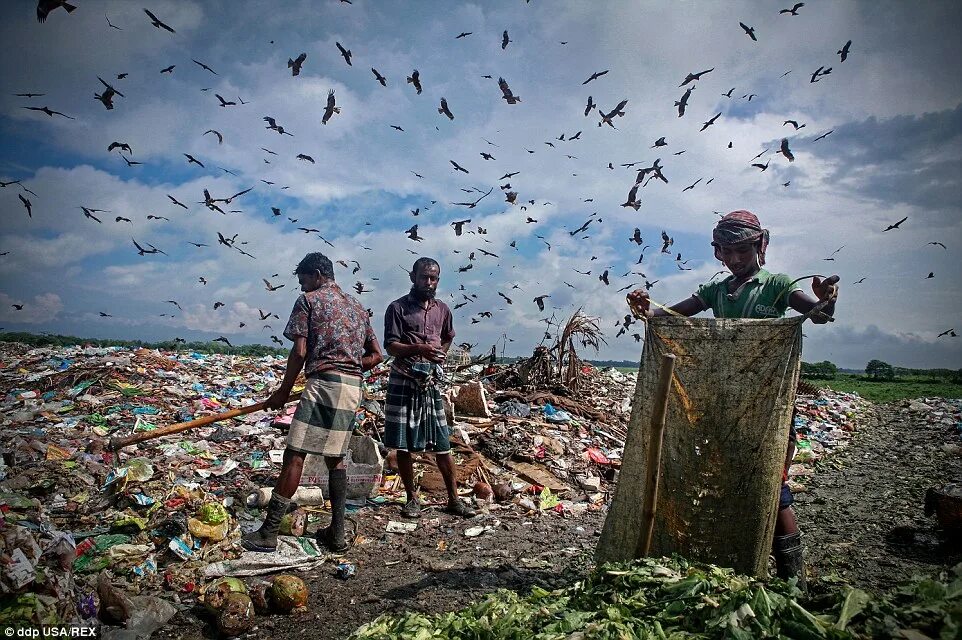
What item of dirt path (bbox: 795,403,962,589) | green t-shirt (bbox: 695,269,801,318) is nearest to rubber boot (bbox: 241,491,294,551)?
green t-shirt (bbox: 695,269,801,318)

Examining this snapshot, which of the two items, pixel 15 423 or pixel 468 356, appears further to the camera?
pixel 468 356

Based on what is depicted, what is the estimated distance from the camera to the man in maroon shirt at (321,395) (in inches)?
135

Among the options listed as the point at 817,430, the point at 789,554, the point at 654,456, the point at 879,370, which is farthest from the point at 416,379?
the point at 879,370

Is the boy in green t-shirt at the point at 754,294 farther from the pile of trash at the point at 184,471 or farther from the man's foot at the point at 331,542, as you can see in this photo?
the man's foot at the point at 331,542

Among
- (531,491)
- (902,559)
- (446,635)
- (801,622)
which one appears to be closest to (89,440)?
(531,491)

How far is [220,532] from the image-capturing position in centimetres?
349

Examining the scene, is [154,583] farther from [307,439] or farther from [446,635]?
[446,635]

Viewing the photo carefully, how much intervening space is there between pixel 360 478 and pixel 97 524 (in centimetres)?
200

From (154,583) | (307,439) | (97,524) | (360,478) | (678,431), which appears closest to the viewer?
(678,431)

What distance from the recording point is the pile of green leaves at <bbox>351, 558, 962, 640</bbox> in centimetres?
153

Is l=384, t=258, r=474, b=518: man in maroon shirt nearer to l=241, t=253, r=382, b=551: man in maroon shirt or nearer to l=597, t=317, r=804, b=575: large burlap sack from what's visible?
l=241, t=253, r=382, b=551: man in maroon shirt

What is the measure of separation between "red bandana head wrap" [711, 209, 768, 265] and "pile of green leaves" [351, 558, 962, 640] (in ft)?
5.26

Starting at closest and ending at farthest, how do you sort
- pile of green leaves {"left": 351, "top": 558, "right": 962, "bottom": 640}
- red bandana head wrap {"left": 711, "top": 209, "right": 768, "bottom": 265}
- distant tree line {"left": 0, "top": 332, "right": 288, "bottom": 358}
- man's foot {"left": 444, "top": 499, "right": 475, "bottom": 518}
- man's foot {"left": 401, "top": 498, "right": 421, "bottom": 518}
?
pile of green leaves {"left": 351, "top": 558, "right": 962, "bottom": 640} → red bandana head wrap {"left": 711, "top": 209, "right": 768, "bottom": 265} → man's foot {"left": 401, "top": 498, "right": 421, "bottom": 518} → man's foot {"left": 444, "top": 499, "right": 475, "bottom": 518} → distant tree line {"left": 0, "top": 332, "right": 288, "bottom": 358}

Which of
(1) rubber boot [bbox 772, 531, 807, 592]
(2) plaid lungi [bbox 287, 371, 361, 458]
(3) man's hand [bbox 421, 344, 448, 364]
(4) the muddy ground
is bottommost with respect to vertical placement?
(4) the muddy ground
